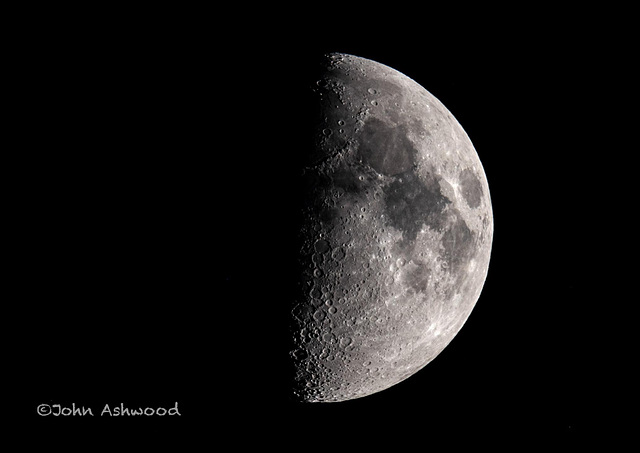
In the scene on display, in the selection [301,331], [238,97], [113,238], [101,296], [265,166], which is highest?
[238,97]

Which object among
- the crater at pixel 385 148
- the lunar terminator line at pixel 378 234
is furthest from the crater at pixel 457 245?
the crater at pixel 385 148

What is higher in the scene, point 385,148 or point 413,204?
point 385,148

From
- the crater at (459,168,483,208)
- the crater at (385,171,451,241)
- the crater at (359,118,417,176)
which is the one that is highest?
the crater at (359,118,417,176)

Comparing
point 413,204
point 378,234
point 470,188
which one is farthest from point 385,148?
point 470,188

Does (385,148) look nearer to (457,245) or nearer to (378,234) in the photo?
(378,234)

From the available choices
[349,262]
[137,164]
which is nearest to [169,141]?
[137,164]

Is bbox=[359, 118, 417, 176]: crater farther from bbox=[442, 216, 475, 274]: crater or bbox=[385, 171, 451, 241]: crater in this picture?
bbox=[442, 216, 475, 274]: crater

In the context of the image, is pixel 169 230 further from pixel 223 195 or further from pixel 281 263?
pixel 281 263

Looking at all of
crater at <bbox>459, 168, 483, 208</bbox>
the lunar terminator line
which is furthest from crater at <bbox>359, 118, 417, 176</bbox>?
crater at <bbox>459, 168, 483, 208</bbox>
